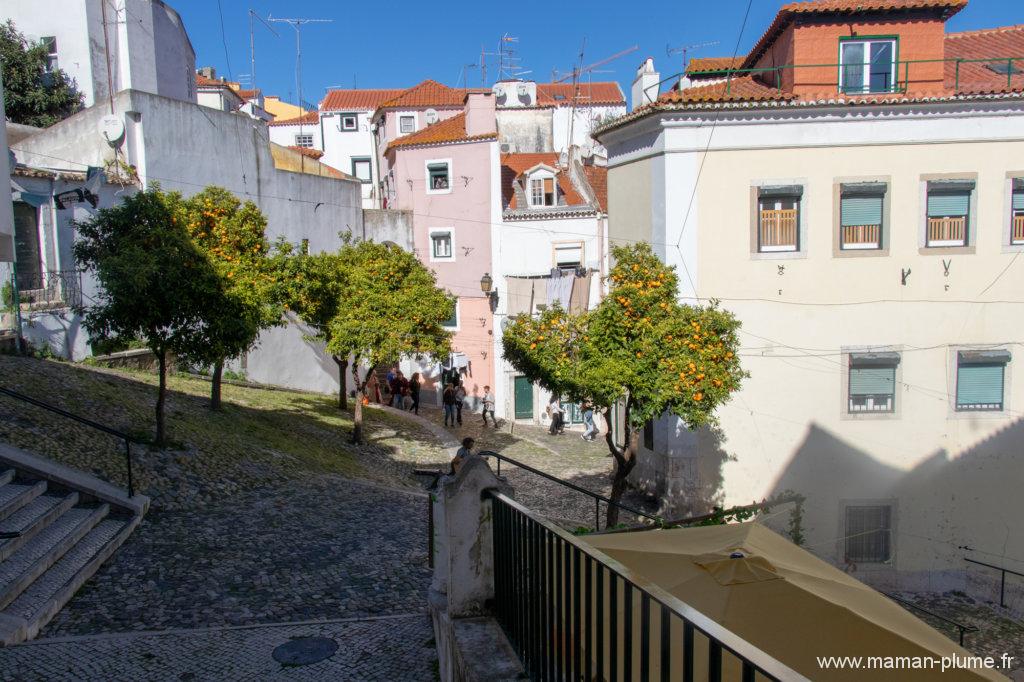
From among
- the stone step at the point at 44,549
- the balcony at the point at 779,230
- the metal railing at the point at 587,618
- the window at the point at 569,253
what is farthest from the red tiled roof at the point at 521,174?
the metal railing at the point at 587,618

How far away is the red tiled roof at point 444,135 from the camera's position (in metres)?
Answer: 32.1

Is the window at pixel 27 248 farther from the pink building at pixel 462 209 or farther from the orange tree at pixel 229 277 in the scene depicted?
the pink building at pixel 462 209

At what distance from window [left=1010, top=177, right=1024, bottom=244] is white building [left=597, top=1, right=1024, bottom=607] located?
0.04 meters

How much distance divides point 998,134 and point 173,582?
1707 cm

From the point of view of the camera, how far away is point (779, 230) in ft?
51.6

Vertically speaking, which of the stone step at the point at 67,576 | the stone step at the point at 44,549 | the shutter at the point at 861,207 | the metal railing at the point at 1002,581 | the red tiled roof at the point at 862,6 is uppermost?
the red tiled roof at the point at 862,6

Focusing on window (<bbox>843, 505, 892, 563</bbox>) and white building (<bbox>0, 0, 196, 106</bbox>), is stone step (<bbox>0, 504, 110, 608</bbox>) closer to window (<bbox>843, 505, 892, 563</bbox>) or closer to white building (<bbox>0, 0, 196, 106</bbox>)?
window (<bbox>843, 505, 892, 563</bbox>)

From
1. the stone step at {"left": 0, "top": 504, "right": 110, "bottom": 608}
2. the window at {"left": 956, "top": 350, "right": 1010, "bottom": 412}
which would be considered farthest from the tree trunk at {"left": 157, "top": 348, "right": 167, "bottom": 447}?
the window at {"left": 956, "top": 350, "right": 1010, "bottom": 412}

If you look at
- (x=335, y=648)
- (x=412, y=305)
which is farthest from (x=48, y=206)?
(x=335, y=648)

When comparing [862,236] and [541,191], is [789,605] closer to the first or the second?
[862,236]

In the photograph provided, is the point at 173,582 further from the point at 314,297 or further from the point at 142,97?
the point at 142,97

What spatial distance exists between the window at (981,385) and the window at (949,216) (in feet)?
8.72

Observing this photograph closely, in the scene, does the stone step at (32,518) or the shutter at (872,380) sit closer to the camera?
the stone step at (32,518)

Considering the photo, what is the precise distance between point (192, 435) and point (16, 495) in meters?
5.78
